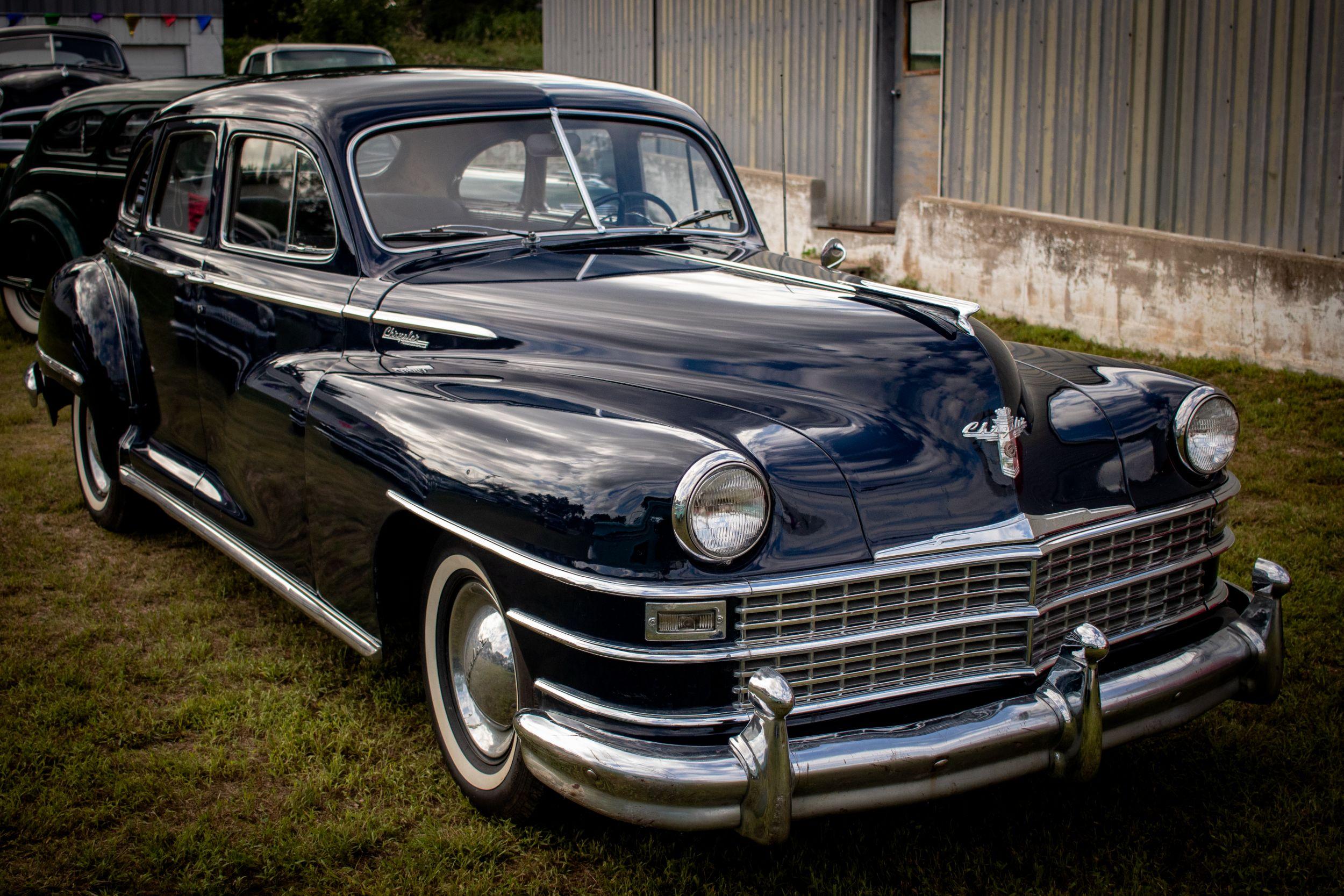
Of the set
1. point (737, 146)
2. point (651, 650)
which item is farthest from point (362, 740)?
point (737, 146)

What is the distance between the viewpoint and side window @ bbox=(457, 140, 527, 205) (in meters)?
3.69

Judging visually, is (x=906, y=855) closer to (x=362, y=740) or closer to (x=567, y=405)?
(x=567, y=405)

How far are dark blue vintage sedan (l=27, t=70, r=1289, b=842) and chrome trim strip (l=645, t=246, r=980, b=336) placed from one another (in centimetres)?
2

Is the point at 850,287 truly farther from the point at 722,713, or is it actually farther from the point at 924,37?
the point at 924,37

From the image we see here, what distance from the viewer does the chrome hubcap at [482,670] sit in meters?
2.69

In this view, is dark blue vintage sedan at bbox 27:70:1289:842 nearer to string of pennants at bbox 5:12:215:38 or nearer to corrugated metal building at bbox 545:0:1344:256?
corrugated metal building at bbox 545:0:1344:256

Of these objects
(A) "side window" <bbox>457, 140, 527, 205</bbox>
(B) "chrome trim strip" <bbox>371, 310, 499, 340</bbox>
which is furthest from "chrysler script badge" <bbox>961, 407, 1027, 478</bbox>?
(A) "side window" <bbox>457, 140, 527, 205</bbox>

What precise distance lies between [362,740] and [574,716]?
1.12 metres

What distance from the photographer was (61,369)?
4656 millimetres

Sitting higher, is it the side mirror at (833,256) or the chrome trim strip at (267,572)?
the side mirror at (833,256)

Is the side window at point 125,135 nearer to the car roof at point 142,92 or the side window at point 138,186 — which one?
the car roof at point 142,92

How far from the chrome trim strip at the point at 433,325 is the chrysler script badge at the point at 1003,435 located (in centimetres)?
130

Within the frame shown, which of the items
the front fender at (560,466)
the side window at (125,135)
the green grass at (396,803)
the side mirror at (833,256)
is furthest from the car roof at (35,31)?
the front fender at (560,466)

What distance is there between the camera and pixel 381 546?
2.95 m
